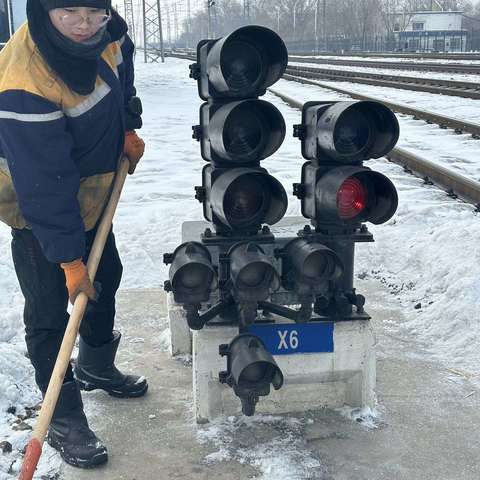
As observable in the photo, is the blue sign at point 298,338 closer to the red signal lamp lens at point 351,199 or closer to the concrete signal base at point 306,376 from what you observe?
the concrete signal base at point 306,376

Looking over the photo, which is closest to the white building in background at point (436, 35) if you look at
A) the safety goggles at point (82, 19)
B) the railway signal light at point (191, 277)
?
the safety goggles at point (82, 19)

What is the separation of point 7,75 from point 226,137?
0.89 metres

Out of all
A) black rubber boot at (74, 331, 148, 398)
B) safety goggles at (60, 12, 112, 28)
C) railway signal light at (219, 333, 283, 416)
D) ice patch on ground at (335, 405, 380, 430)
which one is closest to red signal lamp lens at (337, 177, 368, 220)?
railway signal light at (219, 333, 283, 416)

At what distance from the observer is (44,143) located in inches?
99.3

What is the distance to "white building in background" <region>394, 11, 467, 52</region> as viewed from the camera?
62344mm

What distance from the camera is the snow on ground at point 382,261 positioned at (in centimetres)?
332

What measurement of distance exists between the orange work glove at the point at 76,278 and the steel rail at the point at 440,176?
4.57 meters

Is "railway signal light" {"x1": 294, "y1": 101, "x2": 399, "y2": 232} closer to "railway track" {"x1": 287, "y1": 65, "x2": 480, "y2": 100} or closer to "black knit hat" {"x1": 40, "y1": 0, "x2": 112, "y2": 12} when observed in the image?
"black knit hat" {"x1": 40, "y1": 0, "x2": 112, "y2": 12}

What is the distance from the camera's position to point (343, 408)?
3131 millimetres

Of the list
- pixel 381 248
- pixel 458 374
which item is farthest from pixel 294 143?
pixel 458 374

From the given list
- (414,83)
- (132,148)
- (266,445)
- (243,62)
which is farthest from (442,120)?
(266,445)

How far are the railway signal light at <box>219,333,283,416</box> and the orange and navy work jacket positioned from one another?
2.53 ft

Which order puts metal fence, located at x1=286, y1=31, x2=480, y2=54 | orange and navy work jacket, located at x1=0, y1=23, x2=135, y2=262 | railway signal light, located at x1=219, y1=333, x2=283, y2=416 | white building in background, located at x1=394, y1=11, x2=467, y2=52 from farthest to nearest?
white building in background, located at x1=394, y1=11, x2=467, y2=52
metal fence, located at x1=286, y1=31, x2=480, y2=54
railway signal light, located at x1=219, y1=333, x2=283, y2=416
orange and navy work jacket, located at x1=0, y1=23, x2=135, y2=262

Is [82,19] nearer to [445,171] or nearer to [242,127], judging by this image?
[242,127]
